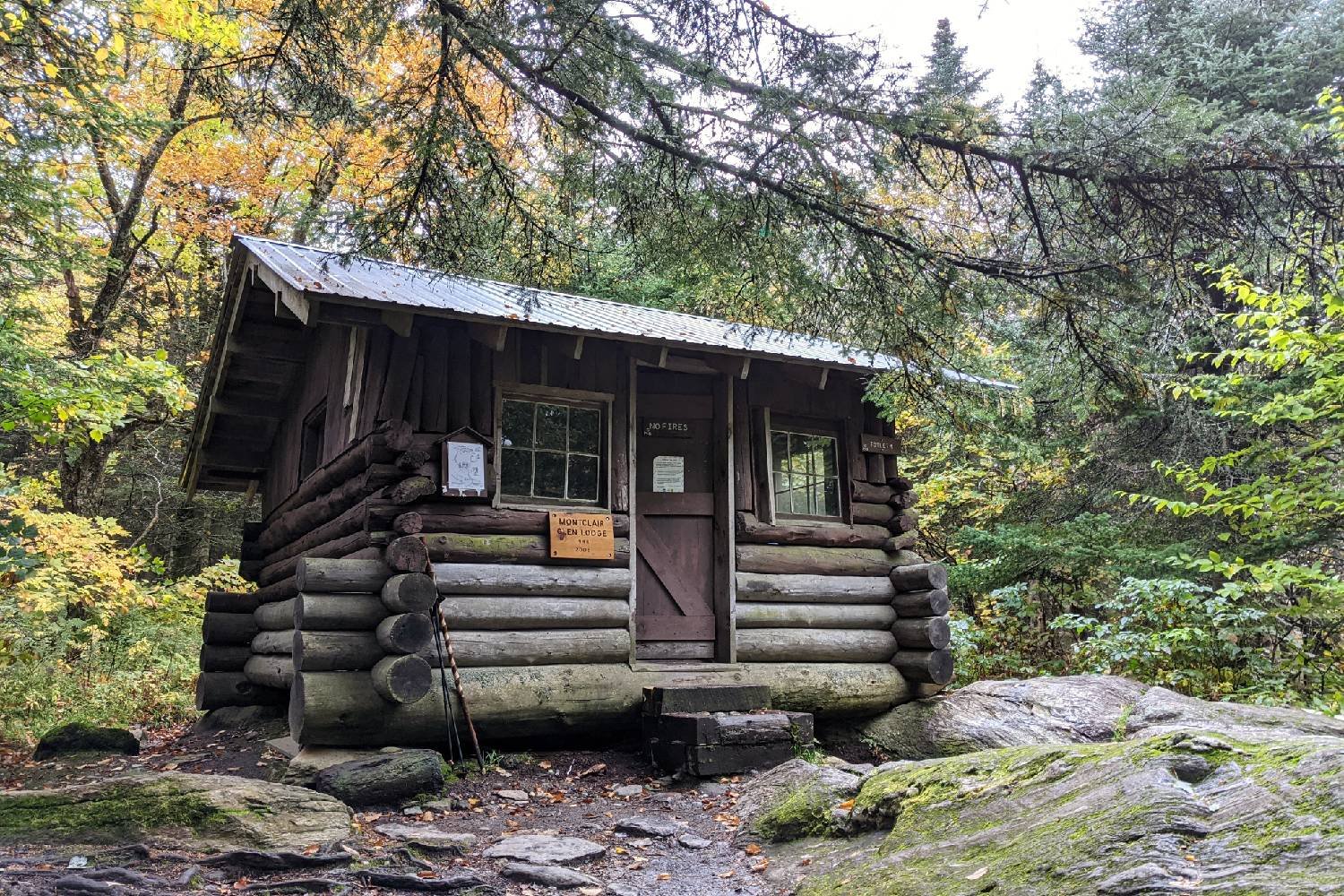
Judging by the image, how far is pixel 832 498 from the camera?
390 inches

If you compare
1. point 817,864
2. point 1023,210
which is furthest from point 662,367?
point 817,864

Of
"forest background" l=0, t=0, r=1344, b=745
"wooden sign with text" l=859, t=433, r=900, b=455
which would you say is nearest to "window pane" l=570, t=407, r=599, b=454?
"forest background" l=0, t=0, r=1344, b=745

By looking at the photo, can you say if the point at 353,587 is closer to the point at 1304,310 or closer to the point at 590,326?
the point at 590,326

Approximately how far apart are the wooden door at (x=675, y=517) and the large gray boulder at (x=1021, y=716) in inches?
78.9

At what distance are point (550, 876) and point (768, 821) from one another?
4.40 ft

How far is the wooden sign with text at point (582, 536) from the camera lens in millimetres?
8023

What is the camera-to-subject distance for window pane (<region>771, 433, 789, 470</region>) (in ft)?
31.2

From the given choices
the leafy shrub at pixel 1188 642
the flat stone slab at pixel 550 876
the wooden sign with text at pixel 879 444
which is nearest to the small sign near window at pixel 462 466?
the flat stone slab at pixel 550 876

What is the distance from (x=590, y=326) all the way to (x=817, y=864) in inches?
187

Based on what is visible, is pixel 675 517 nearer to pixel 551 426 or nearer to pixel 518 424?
pixel 551 426

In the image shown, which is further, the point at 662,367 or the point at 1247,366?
the point at 1247,366

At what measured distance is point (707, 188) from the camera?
4.86 metres

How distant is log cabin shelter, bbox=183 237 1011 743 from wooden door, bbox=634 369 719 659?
2cm

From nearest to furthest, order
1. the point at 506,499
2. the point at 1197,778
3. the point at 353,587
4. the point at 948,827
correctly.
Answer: the point at 1197,778 < the point at 948,827 < the point at 353,587 < the point at 506,499
